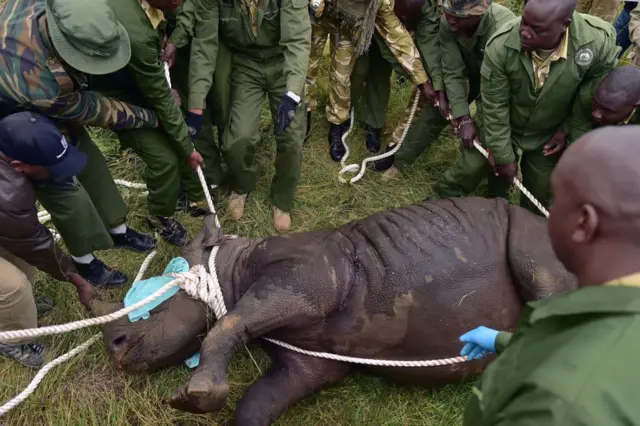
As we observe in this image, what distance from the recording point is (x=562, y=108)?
3.84 m

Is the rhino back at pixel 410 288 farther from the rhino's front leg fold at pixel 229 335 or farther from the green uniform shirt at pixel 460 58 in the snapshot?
the green uniform shirt at pixel 460 58

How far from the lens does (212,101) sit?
430 cm

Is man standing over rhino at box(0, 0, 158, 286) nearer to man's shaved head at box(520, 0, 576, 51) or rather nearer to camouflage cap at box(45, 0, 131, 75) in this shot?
camouflage cap at box(45, 0, 131, 75)

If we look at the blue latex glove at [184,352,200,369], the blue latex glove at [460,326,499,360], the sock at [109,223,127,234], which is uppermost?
the blue latex glove at [460,326,499,360]

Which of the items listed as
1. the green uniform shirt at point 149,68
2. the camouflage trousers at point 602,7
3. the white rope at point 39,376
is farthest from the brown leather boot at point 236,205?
the camouflage trousers at point 602,7

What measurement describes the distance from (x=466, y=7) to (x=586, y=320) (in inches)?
124

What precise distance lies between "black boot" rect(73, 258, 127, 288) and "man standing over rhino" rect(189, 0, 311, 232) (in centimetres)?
101

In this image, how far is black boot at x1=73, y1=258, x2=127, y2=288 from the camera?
12.3ft

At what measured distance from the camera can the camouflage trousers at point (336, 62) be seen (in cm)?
461

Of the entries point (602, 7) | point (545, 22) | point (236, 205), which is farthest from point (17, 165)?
point (602, 7)

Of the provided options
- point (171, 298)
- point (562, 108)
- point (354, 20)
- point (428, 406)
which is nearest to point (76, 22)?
point (171, 298)

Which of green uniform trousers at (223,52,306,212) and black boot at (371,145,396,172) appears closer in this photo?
green uniform trousers at (223,52,306,212)

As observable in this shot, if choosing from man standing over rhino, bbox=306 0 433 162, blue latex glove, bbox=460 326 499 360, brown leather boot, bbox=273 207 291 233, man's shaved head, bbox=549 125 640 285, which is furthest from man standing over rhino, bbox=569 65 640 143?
man's shaved head, bbox=549 125 640 285

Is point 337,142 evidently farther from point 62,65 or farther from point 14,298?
point 14,298
